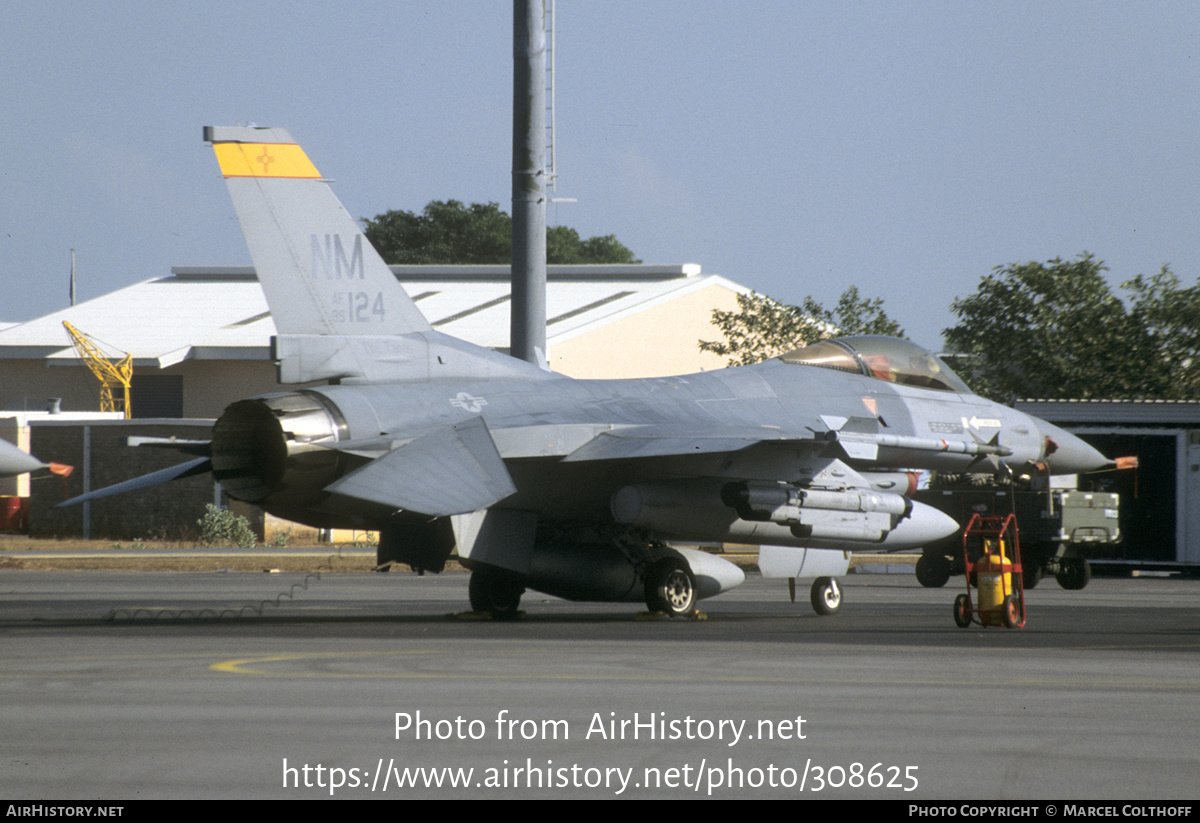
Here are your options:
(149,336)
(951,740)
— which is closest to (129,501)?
(149,336)

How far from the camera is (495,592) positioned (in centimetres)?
1711

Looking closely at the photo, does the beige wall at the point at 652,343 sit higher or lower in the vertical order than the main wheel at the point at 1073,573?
higher

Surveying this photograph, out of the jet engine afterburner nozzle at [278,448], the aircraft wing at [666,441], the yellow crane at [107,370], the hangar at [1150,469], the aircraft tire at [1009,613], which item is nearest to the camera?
the jet engine afterburner nozzle at [278,448]

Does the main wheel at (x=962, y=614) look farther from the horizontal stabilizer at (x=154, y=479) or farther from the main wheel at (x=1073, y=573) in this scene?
the main wheel at (x=1073, y=573)

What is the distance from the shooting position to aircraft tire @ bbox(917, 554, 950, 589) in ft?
81.4

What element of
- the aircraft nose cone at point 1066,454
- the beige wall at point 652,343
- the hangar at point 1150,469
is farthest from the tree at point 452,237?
the aircraft nose cone at point 1066,454

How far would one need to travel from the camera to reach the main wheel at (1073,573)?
82.0 ft

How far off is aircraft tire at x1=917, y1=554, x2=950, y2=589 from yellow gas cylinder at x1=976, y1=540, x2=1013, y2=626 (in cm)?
939

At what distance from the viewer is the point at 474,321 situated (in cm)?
4975

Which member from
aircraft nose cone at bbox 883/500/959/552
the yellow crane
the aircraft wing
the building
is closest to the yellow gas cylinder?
aircraft nose cone at bbox 883/500/959/552

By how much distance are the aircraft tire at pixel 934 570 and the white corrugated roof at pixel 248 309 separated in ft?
72.2

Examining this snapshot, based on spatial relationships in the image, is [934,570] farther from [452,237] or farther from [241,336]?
[452,237]

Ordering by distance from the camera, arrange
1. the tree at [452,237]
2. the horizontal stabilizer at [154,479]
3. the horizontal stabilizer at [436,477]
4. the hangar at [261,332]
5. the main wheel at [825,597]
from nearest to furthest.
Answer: the horizontal stabilizer at [436,477], the horizontal stabilizer at [154,479], the main wheel at [825,597], the hangar at [261,332], the tree at [452,237]

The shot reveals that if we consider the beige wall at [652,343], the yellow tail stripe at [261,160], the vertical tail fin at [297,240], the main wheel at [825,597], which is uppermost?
the beige wall at [652,343]
